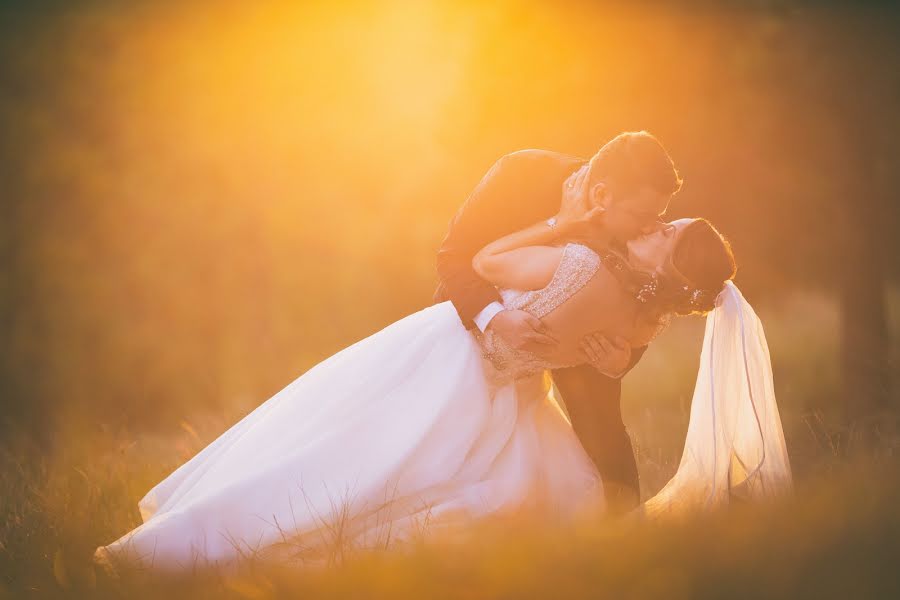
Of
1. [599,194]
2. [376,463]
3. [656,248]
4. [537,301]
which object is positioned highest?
[599,194]

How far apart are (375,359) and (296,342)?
6871 mm

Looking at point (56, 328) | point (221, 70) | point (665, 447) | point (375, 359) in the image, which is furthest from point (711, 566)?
point (221, 70)

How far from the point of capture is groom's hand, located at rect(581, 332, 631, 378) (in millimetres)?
3402

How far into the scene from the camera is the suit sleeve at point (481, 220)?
145 inches

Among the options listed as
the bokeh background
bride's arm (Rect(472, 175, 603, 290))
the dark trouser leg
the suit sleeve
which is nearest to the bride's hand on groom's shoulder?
bride's arm (Rect(472, 175, 603, 290))

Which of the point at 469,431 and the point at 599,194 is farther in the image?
the point at 469,431

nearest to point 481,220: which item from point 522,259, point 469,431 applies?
point 522,259

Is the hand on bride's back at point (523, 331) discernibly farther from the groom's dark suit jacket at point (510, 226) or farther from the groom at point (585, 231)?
the groom's dark suit jacket at point (510, 226)

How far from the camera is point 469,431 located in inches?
142

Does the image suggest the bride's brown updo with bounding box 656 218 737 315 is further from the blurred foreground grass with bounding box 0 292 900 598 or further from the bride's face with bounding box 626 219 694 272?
the blurred foreground grass with bounding box 0 292 900 598

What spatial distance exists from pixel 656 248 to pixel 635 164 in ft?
1.15

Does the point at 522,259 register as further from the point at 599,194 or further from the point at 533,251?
the point at 599,194

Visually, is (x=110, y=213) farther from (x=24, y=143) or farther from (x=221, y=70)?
(x=221, y=70)

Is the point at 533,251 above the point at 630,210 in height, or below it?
below
